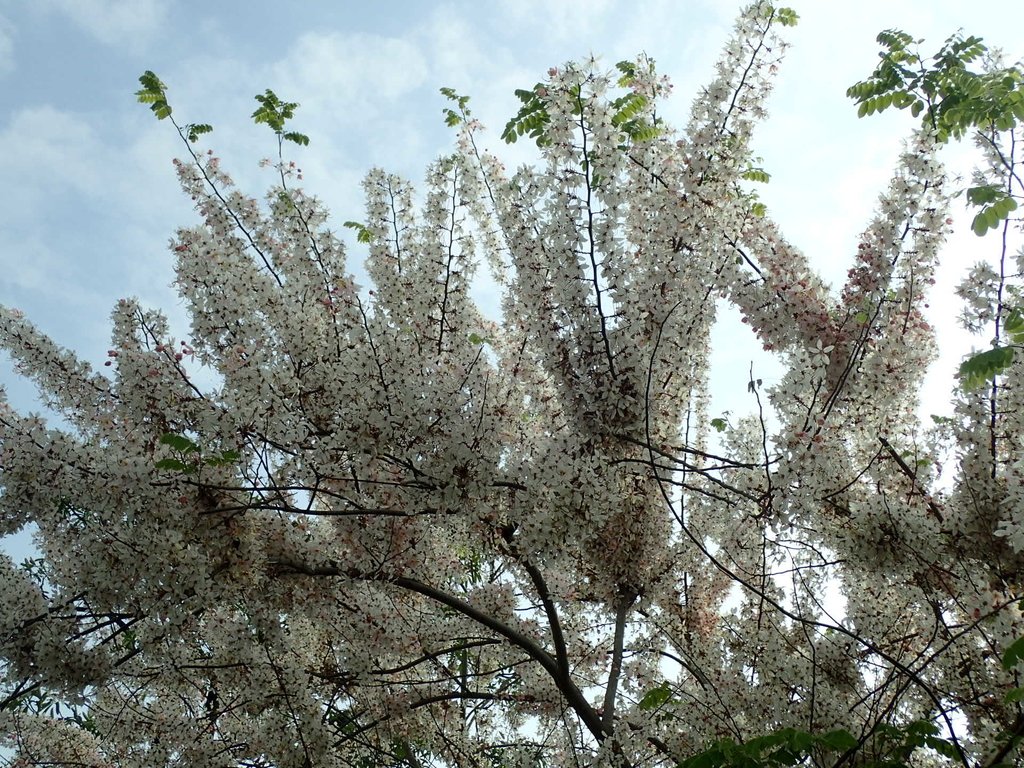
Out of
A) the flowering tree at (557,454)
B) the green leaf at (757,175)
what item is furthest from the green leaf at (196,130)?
the green leaf at (757,175)

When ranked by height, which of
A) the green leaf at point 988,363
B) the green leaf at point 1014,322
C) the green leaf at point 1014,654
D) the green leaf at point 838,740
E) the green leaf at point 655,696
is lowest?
the green leaf at point 838,740

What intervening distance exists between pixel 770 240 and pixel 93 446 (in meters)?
4.36

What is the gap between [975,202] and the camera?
399 centimetres

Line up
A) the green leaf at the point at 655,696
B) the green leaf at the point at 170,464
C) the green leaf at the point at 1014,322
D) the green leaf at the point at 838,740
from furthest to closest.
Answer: the green leaf at the point at 655,696, the green leaf at the point at 170,464, the green leaf at the point at 1014,322, the green leaf at the point at 838,740

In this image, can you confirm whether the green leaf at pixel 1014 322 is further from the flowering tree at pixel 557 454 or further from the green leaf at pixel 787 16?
the green leaf at pixel 787 16

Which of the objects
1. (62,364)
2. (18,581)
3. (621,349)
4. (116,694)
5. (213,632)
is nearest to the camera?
(621,349)

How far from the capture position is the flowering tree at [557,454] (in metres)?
4.37

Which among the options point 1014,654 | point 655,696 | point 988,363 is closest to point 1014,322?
point 988,363

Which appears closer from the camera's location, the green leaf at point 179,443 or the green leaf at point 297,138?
the green leaf at point 179,443

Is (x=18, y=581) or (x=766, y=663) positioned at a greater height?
(x=18, y=581)

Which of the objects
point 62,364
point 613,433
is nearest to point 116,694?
point 62,364

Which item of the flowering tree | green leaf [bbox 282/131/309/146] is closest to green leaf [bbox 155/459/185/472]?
the flowering tree

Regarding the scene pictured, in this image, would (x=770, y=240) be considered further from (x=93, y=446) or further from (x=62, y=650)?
(x=62, y=650)

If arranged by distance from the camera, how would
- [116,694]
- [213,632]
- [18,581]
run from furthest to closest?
[116,694] → [213,632] → [18,581]
